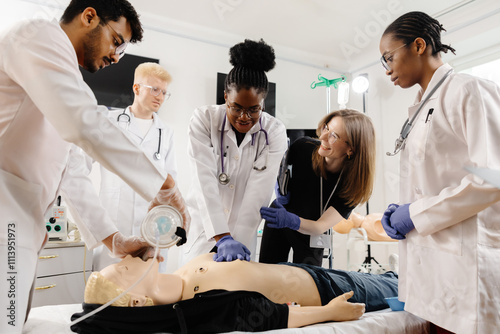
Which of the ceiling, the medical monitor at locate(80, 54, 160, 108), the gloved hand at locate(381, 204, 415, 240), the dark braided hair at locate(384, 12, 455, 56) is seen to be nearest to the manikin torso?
the gloved hand at locate(381, 204, 415, 240)

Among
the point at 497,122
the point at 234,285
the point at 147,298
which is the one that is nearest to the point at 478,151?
the point at 497,122

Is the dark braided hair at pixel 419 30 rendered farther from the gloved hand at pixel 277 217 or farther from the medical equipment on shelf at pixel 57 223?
the medical equipment on shelf at pixel 57 223

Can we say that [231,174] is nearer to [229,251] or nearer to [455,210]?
[229,251]

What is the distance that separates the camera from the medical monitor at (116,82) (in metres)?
3.11

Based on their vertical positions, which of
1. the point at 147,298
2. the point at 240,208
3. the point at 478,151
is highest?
the point at 478,151

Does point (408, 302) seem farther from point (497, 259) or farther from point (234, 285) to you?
point (234, 285)

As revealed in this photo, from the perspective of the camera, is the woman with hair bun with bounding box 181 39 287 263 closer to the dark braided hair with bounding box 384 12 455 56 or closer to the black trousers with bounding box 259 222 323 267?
the black trousers with bounding box 259 222 323 267

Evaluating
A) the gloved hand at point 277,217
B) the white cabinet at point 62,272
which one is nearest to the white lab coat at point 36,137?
the gloved hand at point 277,217

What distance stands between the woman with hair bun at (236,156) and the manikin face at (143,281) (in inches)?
11.2

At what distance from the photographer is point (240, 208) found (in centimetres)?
181

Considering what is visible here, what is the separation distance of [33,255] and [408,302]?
1.15 meters

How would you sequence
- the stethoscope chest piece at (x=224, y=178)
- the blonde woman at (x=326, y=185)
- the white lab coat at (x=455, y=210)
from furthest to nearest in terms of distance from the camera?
the blonde woman at (x=326, y=185)
the stethoscope chest piece at (x=224, y=178)
the white lab coat at (x=455, y=210)

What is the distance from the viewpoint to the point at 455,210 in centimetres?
104

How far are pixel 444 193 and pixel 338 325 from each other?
0.57 metres
